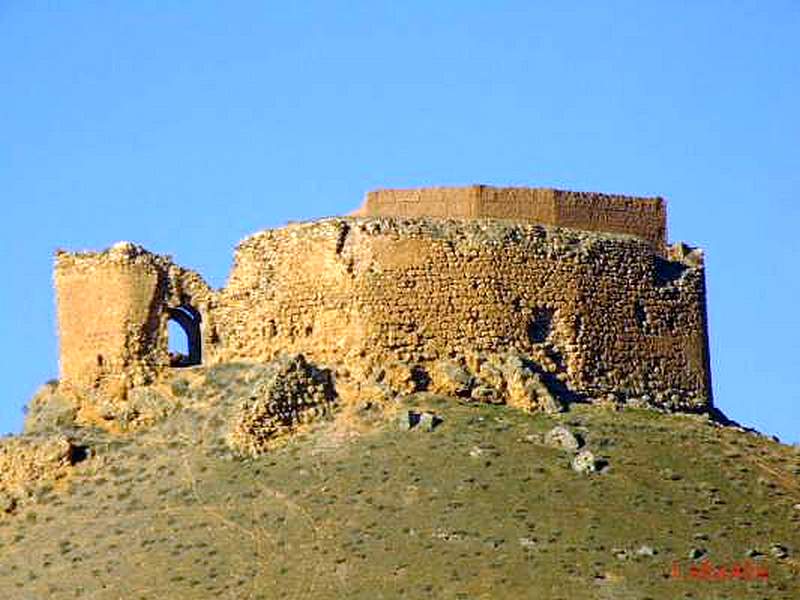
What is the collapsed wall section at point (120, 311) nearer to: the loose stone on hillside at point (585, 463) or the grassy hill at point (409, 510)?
the grassy hill at point (409, 510)

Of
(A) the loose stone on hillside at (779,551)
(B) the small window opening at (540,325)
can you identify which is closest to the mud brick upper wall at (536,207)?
(B) the small window opening at (540,325)

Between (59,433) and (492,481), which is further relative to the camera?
(59,433)

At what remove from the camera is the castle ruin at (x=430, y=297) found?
58.0 m

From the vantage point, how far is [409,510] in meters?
54.1

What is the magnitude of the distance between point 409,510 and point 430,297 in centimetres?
514

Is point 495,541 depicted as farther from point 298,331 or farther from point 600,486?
point 298,331

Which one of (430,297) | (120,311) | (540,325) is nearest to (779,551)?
(540,325)

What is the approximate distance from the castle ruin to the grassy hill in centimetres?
99

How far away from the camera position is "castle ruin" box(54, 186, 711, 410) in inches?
2283

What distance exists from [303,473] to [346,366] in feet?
8.81

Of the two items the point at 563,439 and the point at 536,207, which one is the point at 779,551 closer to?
the point at 563,439

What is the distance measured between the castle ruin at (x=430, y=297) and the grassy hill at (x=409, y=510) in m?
0.99

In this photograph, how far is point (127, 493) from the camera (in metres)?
56.9

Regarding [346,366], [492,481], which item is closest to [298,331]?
[346,366]
